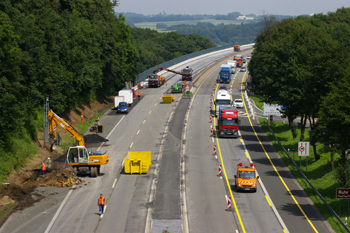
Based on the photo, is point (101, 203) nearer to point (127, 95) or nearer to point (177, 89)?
point (127, 95)

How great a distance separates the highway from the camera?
97.5ft

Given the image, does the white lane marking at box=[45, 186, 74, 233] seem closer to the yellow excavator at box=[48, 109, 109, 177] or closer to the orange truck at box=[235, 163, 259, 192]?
the yellow excavator at box=[48, 109, 109, 177]

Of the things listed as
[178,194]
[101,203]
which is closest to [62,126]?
[178,194]

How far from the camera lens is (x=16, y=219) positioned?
99.2 feet

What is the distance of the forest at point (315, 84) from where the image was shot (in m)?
33.4

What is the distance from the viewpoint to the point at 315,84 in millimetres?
44406

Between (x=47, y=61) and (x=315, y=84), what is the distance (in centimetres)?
2945

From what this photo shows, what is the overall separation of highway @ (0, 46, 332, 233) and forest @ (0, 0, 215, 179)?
24.2 feet

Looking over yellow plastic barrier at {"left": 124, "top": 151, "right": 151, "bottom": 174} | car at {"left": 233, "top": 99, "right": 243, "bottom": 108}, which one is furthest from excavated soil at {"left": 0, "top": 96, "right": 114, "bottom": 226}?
car at {"left": 233, "top": 99, "right": 243, "bottom": 108}

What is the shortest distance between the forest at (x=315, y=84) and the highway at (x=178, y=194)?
5.05 meters

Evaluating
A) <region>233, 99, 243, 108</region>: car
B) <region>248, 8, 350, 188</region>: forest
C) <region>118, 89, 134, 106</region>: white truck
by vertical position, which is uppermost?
<region>248, 8, 350, 188</region>: forest

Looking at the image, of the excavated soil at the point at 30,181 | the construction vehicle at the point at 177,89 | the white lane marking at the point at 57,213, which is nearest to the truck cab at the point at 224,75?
the construction vehicle at the point at 177,89

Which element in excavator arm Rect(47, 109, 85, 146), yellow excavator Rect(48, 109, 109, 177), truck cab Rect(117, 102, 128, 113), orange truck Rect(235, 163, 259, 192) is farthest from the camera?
truck cab Rect(117, 102, 128, 113)

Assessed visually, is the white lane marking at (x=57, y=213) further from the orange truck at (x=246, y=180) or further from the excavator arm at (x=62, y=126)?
the orange truck at (x=246, y=180)
